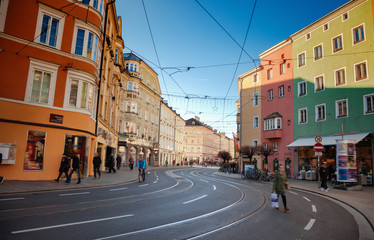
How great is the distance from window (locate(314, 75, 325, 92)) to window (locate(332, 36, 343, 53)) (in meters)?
3.11

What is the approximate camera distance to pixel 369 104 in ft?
→ 70.8

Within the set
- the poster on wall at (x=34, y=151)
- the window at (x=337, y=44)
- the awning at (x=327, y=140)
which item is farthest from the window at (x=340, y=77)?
the poster on wall at (x=34, y=151)

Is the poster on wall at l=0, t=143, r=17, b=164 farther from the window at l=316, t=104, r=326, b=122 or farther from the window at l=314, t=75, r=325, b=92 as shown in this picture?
the window at l=314, t=75, r=325, b=92

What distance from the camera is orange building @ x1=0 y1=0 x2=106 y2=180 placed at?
1493cm

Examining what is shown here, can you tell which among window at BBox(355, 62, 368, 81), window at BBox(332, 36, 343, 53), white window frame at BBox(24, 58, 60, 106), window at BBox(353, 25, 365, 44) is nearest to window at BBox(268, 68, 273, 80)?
window at BBox(332, 36, 343, 53)

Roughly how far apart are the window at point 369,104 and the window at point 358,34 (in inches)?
206

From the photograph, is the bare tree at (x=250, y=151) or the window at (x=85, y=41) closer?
the window at (x=85, y=41)

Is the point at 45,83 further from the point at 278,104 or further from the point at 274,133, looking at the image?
the point at 278,104

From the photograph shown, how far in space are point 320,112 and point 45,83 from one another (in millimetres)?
25316

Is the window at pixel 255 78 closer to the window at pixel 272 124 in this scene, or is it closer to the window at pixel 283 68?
the window at pixel 283 68

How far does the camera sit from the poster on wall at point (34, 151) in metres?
15.3

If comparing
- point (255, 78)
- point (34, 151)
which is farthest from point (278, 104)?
point (34, 151)

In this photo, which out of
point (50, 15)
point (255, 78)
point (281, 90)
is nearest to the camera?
point (50, 15)

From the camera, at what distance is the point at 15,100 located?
15.1 metres
